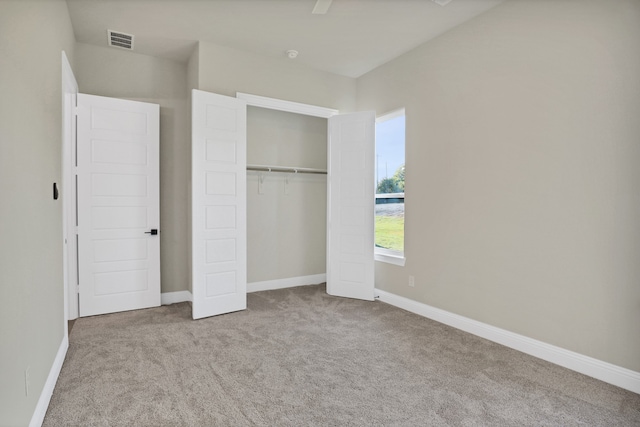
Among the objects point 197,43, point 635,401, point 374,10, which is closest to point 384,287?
point 635,401

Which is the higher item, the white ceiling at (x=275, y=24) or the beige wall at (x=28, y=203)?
the white ceiling at (x=275, y=24)

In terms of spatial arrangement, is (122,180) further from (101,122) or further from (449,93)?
(449,93)

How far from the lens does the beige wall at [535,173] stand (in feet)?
7.75

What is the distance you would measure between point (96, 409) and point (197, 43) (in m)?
3.52

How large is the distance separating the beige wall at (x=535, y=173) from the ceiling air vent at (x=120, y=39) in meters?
3.15

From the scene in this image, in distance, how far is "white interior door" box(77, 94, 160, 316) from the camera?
369 centimetres

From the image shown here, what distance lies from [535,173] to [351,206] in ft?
7.02

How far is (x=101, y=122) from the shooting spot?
373cm

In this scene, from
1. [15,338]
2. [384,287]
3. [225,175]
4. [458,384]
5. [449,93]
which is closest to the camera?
[15,338]

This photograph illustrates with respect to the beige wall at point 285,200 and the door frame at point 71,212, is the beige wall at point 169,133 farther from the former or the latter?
the beige wall at point 285,200

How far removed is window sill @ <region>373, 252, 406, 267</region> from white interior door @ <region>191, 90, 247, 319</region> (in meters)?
1.70

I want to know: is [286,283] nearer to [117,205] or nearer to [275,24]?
[117,205]

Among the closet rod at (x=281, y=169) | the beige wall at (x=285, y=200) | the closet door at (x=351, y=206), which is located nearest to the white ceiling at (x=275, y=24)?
the closet door at (x=351, y=206)

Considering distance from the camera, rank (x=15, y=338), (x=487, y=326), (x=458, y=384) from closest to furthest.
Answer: (x=15, y=338) < (x=458, y=384) < (x=487, y=326)
